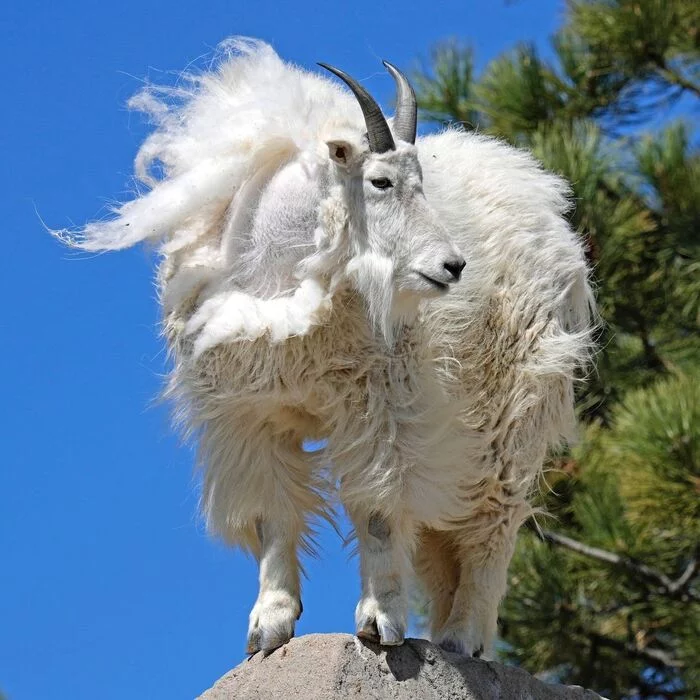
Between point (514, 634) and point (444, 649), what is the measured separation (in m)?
5.44

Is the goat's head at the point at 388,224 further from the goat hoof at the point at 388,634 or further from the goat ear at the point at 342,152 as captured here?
the goat hoof at the point at 388,634

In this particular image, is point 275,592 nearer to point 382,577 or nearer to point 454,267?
point 382,577

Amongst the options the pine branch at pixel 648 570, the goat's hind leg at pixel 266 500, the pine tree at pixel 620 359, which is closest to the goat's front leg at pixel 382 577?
the goat's hind leg at pixel 266 500

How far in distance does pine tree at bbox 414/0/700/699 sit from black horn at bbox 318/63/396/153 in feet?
14.7

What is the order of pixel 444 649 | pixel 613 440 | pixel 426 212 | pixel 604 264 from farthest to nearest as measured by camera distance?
pixel 604 264 → pixel 613 440 → pixel 444 649 → pixel 426 212

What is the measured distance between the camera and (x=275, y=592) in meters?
4.77

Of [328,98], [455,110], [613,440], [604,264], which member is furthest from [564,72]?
[328,98]

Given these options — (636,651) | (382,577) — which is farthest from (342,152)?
(636,651)

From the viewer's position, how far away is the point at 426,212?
15.4ft

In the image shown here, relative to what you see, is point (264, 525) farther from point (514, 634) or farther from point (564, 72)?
point (564, 72)

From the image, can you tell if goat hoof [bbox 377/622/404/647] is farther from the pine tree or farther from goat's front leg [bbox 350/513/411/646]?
the pine tree

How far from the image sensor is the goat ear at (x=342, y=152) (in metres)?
4.71

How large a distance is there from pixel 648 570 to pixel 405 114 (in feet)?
18.7


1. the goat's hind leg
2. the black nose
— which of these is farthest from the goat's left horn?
the goat's hind leg
